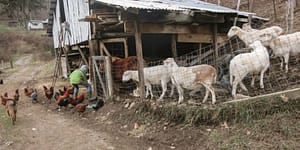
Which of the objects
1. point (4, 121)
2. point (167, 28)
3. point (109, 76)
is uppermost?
point (167, 28)

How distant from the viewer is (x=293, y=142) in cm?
504

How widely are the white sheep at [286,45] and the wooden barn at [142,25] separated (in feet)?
5.14

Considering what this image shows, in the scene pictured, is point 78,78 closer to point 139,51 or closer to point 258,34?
point 139,51

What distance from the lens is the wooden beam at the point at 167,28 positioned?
8336 mm

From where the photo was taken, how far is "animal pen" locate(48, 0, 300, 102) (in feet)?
26.0

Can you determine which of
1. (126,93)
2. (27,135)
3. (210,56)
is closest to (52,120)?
(27,135)

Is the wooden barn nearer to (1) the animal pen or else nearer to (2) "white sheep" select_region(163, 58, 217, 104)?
(1) the animal pen

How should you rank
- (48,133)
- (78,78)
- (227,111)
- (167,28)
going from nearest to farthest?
1. (227,111)
2. (48,133)
3. (167,28)
4. (78,78)

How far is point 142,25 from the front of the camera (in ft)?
27.5


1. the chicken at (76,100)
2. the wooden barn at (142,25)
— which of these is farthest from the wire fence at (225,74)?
the chicken at (76,100)

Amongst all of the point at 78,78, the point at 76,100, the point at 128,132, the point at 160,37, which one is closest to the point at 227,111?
the point at 128,132

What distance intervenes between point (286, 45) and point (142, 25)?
3.71 meters

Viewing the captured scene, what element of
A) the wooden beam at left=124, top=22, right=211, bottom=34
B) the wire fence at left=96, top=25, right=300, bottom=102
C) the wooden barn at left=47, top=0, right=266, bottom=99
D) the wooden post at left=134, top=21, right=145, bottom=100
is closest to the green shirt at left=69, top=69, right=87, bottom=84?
the wooden barn at left=47, top=0, right=266, bottom=99

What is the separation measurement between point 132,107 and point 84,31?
5.67 meters
